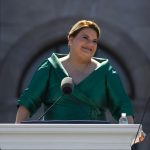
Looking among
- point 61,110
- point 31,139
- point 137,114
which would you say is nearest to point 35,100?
point 61,110

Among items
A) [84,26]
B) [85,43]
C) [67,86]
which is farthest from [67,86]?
[84,26]

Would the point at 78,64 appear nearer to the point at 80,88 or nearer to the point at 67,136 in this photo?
the point at 80,88

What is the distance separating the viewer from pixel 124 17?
1387 centimetres

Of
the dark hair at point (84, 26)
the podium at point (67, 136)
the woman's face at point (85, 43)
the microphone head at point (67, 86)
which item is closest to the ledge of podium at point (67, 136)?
the podium at point (67, 136)

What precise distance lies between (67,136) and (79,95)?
0.66 meters

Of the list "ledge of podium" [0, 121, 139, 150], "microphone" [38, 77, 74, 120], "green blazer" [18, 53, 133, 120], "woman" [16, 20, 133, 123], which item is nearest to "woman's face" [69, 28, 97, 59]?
"woman" [16, 20, 133, 123]

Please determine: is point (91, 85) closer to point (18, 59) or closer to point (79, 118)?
point (79, 118)

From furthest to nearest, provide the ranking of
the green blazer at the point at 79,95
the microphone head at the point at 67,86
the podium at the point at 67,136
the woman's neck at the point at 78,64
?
the woman's neck at the point at 78,64 → the green blazer at the point at 79,95 → the microphone head at the point at 67,86 → the podium at the point at 67,136

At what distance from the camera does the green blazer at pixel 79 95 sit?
570 centimetres

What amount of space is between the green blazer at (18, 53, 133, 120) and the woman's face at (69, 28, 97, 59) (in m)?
0.12

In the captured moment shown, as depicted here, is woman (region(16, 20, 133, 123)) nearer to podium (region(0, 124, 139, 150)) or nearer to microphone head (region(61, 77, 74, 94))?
microphone head (region(61, 77, 74, 94))

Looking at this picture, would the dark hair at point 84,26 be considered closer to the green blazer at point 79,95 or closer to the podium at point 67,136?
the green blazer at point 79,95

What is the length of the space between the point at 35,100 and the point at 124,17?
8163 mm

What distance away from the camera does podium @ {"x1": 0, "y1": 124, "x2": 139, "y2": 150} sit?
5020 mm
